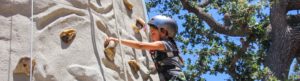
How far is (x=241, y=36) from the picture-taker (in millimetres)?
11273

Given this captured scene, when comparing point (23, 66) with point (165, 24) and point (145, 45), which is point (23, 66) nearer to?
point (145, 45)

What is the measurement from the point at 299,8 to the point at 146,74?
7.49m

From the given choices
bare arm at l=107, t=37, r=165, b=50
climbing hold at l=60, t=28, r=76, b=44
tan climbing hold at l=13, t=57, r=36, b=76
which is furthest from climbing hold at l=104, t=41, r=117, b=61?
tan climbing hold at l=13, t=57, r=36, b=76

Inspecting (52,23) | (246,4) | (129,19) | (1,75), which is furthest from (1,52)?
(246,4)

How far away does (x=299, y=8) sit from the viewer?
36.0 feet

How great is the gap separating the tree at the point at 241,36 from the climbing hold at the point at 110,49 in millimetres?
6167

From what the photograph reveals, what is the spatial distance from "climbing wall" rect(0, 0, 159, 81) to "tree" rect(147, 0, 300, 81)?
609cm

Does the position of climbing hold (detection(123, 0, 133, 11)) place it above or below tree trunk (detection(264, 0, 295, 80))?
above

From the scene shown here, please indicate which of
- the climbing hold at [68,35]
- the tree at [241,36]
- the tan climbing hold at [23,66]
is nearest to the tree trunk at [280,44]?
the tree at [241,36]

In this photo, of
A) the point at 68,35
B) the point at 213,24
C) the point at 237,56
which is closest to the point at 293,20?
the point at 237,56

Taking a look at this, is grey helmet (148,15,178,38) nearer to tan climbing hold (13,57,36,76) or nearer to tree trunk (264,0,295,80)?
tan climbing hold (13,57,36,76)

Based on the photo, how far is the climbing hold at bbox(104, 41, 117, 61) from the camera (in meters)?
3.77

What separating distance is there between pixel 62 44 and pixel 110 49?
37 cm

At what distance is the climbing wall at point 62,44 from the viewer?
11.0 feet
